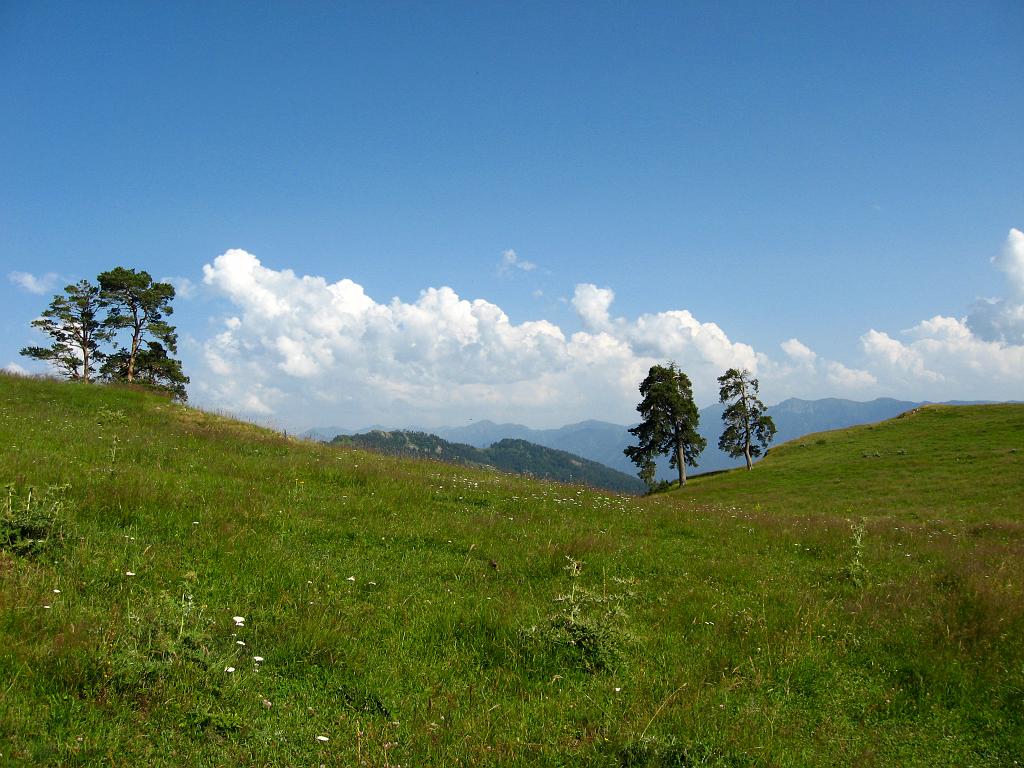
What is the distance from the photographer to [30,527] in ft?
23.4

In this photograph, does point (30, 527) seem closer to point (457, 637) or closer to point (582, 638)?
point (457, 637)

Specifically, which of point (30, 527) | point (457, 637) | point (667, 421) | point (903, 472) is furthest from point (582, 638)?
point (667, 421)

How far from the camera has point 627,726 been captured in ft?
16.4

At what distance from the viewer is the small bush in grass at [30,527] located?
269 inches

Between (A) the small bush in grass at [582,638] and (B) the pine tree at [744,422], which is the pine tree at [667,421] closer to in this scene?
(B) the pine tree at [744,422]

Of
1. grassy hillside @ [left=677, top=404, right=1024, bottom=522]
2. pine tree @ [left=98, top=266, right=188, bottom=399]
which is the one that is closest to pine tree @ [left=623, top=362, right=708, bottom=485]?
grassy hillside @ [left=677, top=404, right=1024, bottom=522]

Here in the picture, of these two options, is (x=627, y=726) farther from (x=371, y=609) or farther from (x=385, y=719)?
(x=371, y=609)

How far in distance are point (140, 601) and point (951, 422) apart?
244ft

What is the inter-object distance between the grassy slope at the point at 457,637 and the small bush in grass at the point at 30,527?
229mm

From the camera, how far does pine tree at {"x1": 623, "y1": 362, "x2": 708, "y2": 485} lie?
6012 centimetres

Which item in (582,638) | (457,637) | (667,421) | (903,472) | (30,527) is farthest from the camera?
(667,421)

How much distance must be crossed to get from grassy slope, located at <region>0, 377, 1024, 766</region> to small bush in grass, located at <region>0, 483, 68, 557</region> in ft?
0.75

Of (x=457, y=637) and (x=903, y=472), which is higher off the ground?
(x=457, y=637)

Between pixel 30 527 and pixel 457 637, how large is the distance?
18.8ft
